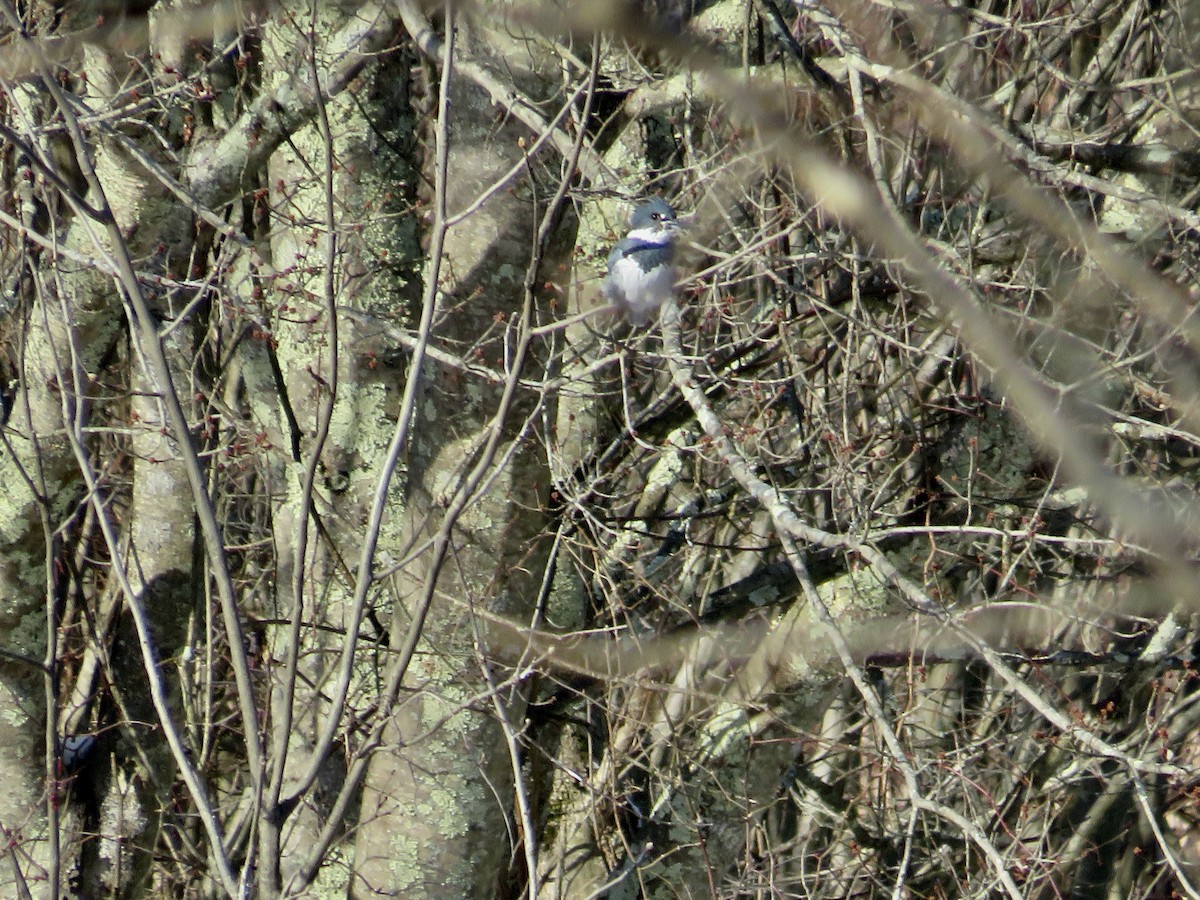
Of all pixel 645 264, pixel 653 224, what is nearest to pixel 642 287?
pixel 645 264

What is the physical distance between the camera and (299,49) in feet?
11.1

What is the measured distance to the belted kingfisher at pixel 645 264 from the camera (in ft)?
10.4

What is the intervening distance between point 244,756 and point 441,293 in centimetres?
239

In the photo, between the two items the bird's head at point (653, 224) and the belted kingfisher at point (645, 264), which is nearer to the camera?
the belted kingfisher at point (645, 264)

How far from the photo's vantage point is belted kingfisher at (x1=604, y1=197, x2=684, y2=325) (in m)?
3.17

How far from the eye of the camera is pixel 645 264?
132 inches

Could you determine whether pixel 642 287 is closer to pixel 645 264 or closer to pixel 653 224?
pixel 645 264

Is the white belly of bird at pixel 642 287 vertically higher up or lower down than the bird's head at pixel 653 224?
lower down

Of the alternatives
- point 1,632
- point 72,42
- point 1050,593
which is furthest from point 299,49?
point 1050,593

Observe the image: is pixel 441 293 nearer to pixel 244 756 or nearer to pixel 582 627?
pixel 582 627

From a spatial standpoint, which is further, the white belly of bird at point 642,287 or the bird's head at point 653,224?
the bird's head at point 653,224

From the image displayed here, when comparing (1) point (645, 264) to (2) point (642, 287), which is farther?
(1) point (645, 264)

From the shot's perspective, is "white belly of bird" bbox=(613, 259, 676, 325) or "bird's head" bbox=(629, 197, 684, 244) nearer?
"white belly of bird" bbox=(613, 259, 676, 325)

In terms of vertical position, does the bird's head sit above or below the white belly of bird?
above
